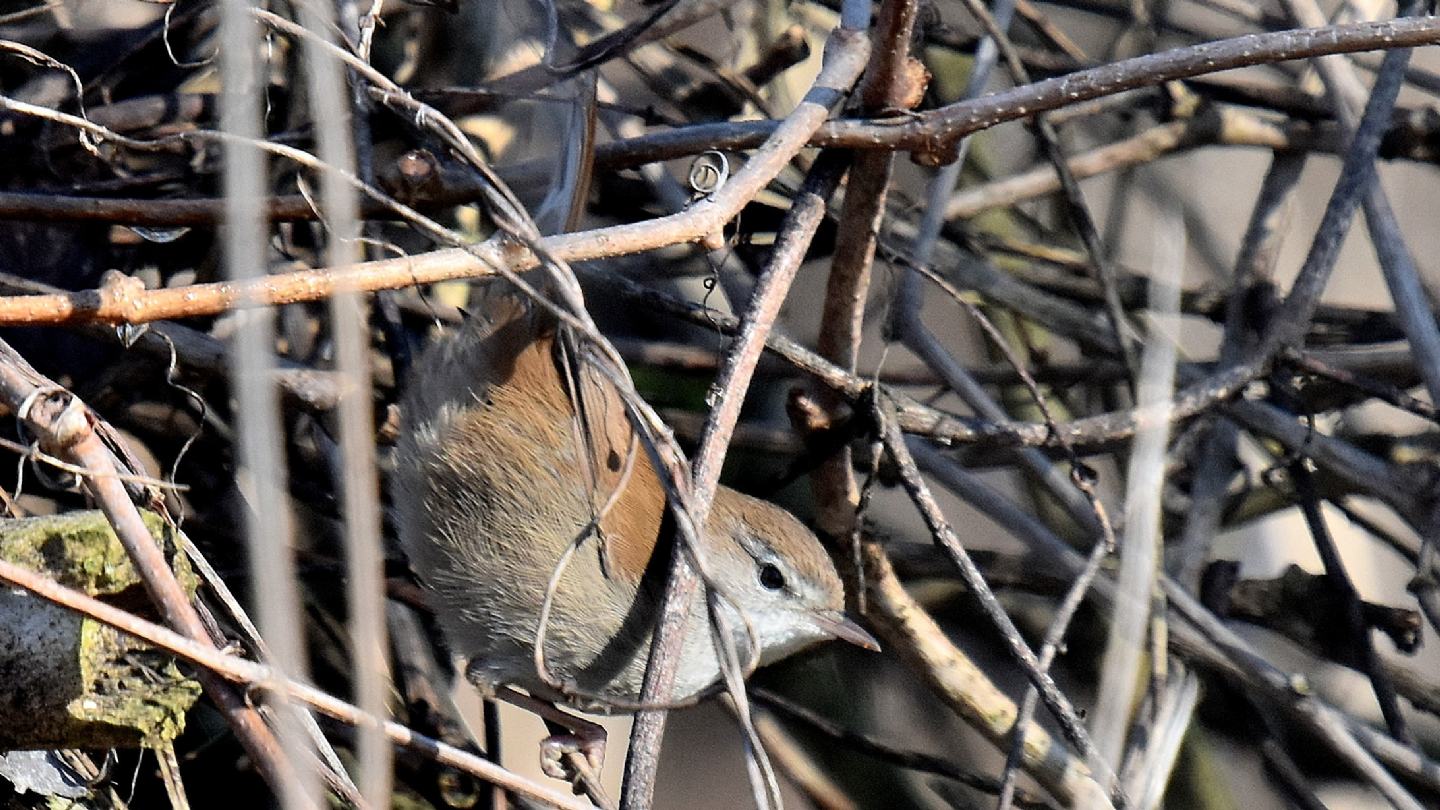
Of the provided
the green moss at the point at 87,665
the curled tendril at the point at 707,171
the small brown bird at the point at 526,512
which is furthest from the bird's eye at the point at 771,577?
the green moss at the point at 87,665

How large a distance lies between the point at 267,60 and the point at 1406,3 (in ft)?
7.52

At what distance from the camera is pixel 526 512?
2252 mm

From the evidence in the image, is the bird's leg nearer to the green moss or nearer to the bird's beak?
the bird's beak

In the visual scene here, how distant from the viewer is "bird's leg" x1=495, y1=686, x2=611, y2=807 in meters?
2.23

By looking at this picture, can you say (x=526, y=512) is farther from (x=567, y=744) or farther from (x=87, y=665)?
(x=87, y=665)

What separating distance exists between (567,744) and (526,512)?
43 cm

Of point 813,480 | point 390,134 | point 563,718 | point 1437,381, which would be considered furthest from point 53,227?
point 1437,381

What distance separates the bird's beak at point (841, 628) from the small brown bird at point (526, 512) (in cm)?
28

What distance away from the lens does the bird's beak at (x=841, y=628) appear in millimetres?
2484

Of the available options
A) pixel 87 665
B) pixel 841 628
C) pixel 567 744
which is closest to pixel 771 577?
pixel 841 628

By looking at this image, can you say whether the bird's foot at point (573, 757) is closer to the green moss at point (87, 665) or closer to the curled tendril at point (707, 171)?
the green moss at point (87, 665)

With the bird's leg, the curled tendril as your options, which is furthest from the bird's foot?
the curled tendril

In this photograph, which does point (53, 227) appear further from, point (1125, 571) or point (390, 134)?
point (1125, 571)

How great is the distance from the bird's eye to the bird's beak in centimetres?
9
